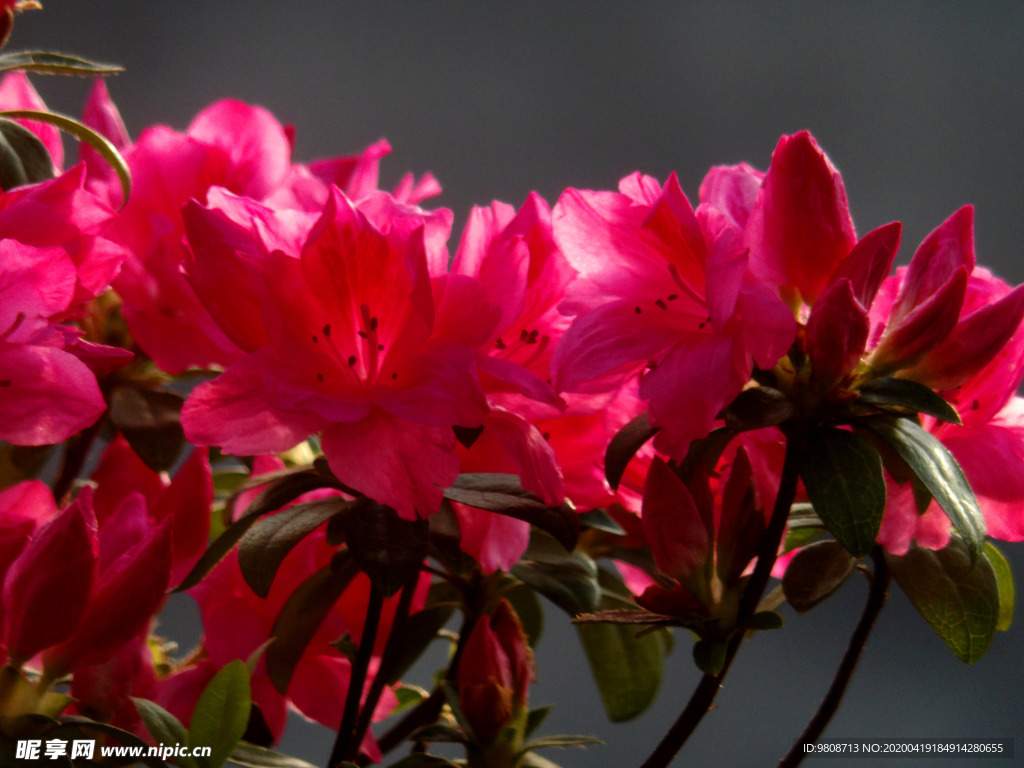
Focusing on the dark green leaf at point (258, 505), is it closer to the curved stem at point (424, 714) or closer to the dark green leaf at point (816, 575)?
the curved stem at point (424, 714)

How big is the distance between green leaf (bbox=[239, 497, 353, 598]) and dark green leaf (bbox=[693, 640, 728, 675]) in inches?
9.0

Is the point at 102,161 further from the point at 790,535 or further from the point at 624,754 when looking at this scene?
the point at 624,754

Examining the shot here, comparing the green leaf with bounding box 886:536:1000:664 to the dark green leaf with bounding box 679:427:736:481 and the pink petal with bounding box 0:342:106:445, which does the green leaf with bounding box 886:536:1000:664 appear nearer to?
the dark green leaf with bounding box 679:427:736:481

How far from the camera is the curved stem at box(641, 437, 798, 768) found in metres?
0.59

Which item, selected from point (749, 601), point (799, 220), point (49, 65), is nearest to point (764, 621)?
point (749, 601)

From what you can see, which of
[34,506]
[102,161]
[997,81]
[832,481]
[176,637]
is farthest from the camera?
[997,81]

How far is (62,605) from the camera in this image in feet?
1.97

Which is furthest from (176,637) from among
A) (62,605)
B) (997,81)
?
(997,81)

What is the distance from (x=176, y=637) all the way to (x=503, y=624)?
7.00 ft

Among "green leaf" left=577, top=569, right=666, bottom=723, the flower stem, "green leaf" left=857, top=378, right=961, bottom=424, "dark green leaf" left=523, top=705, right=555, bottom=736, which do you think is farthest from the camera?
"green leaf" left=577, top=569, right=666, bottom=723

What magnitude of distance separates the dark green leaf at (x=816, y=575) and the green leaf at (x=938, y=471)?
143mm

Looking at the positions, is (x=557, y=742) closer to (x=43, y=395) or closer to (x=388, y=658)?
(x=388, y=658)

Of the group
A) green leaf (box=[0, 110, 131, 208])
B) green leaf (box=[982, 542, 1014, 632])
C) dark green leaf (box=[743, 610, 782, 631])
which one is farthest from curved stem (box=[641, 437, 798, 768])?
green leaf (box=[0, 110, 131, 208])

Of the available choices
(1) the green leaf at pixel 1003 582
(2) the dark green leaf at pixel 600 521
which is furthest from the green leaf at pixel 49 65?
(1) the green leaf at pixel 1003 582
